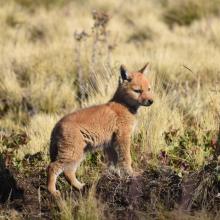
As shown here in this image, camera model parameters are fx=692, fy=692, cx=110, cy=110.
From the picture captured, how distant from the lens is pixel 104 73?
34.8 ft

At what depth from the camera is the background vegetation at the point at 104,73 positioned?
734cm

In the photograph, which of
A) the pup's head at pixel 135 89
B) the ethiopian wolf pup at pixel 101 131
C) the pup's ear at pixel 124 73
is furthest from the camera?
the pup's ear at pixel 124 73

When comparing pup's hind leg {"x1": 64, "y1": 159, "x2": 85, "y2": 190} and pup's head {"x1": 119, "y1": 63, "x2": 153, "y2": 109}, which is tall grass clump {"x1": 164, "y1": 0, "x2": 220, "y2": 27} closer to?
pup's head {"x1": 119, "y1": 63, "x2": 153, "y2": 109}

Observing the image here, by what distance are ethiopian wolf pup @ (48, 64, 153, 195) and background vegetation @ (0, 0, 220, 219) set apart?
0.97ft

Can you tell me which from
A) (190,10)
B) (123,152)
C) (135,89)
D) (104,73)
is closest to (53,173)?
(123,152)

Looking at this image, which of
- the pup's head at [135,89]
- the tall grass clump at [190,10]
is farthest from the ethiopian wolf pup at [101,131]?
the tall grass clump at [190,10]

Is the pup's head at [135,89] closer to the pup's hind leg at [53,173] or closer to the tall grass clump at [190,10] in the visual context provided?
the pup's hind leg at [53,173]

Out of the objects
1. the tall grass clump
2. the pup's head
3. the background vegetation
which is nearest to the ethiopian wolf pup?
the pup's head

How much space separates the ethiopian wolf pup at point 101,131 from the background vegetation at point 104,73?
0.97ft

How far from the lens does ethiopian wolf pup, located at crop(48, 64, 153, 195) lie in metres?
6.06

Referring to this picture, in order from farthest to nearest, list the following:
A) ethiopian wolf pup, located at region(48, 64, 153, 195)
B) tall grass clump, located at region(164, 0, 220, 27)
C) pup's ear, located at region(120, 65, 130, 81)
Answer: tall grass clump, located at region(164, 0, 220, 27) < pup's ear, located at region(120, 65, 130, 81) < ethiopian wolf pup, located at region(48, 64, 153, 195)

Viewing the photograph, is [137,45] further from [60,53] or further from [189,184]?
[189,184]

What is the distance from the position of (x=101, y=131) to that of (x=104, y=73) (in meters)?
4.27

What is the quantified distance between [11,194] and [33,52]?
692 cm
